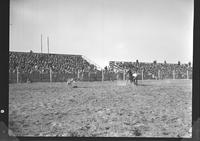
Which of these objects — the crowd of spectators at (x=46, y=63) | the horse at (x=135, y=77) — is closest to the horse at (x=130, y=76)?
the horse at (x=135, y=77)

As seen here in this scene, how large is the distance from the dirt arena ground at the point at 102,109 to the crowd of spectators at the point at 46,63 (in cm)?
20

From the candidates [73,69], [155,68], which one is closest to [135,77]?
[155,68]

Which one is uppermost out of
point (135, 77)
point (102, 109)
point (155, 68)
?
point (155, 68)

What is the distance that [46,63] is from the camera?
123 inches

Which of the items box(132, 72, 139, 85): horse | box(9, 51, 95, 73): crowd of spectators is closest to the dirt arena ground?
box(132, 72, 139, 85): horse

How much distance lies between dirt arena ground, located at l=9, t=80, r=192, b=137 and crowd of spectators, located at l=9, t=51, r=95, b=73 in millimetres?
204

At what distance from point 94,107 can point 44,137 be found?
703 mm

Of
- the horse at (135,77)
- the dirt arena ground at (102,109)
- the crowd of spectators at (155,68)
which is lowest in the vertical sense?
the dirt arena ground at (102,109)

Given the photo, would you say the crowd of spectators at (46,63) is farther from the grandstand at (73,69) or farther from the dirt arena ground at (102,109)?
the dirt arena ground at (102,109)

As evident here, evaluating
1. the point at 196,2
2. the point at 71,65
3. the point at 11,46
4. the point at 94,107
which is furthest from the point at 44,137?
the point at 196,2

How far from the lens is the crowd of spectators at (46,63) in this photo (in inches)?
118

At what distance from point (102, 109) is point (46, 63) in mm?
920

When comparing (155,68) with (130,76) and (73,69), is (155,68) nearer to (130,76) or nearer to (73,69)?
(130,76)

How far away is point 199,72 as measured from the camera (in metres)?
2.88
